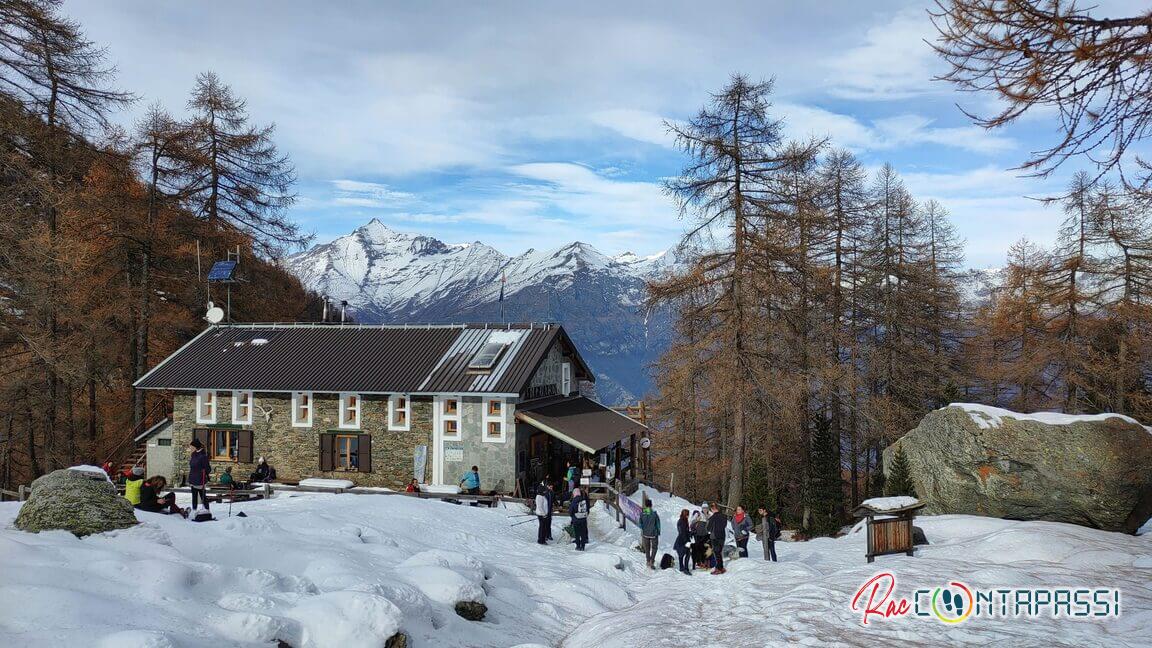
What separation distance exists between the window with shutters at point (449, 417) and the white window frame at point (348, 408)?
11.3ft

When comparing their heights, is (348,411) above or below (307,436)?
above

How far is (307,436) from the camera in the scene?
1000 inches

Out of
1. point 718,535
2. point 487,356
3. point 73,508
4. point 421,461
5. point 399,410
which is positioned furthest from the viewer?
point 487,356

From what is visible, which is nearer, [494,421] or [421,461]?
[494,421]

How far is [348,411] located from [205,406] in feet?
21.4

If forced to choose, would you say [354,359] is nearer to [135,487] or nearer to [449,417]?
[449,417]

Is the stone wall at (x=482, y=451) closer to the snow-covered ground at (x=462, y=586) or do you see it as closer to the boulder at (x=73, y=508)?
the snow-covered ground at (x=462, y=586)

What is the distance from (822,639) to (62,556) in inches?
411

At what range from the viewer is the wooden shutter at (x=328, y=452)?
82.2 ft

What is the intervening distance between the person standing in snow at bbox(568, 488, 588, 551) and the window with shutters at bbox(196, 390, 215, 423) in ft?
57.9

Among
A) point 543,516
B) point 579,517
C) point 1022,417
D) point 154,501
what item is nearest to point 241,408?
point 154,501

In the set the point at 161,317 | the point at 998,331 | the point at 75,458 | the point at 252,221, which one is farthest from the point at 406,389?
the point at 998,331

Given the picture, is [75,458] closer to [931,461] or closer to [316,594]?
[316,594]
